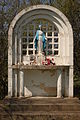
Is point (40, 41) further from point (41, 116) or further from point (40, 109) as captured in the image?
point (41, 116)

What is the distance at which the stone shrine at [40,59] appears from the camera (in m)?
10.9

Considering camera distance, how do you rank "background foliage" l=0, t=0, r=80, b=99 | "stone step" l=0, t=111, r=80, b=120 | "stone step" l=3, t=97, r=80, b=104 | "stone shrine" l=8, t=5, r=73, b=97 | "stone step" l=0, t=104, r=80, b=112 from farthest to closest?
"background foliage" l=0, t=0, r=80, b=99 → "stone shrine" l=8, t=5, r=73, b=97 → "stone step" l=3, t=97, r=80, b=104 → "stone step" l=0, t=104, r=80, b=112 → "stone step" l=0, t=111, r=80, b=120

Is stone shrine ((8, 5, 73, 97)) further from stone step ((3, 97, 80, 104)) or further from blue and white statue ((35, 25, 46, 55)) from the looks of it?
stone step ((3, 97, 80, 104))

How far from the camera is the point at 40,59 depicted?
Result: 1138 cm

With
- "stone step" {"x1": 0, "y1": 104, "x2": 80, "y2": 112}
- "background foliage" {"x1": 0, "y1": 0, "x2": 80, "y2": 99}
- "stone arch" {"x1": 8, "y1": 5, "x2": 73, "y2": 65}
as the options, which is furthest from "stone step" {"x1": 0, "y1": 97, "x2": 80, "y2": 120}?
"background foliage" {"x1": 0, "y1": 0, "x2": 80, "y2": 99}

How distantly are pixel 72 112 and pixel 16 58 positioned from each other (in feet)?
13.4

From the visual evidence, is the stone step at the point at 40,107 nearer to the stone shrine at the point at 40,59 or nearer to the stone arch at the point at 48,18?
the stone shrine at the point at 40,59

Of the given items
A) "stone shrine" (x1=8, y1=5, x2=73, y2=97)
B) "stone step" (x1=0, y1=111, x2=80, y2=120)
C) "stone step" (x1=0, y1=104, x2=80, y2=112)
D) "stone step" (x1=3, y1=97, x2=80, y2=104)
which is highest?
"stone shrine" (x1=8, y1=5, x2=73, y2=97)

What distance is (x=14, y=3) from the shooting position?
15.0 meters

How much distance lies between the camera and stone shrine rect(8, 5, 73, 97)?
1095cm

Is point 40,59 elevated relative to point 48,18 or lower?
lower

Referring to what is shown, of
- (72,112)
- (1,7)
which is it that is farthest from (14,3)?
(72,112)

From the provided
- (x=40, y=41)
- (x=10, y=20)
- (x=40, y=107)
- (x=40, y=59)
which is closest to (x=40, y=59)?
(x=40, y=59)

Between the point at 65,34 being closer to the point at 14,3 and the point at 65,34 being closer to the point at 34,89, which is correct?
the point at 34,89
